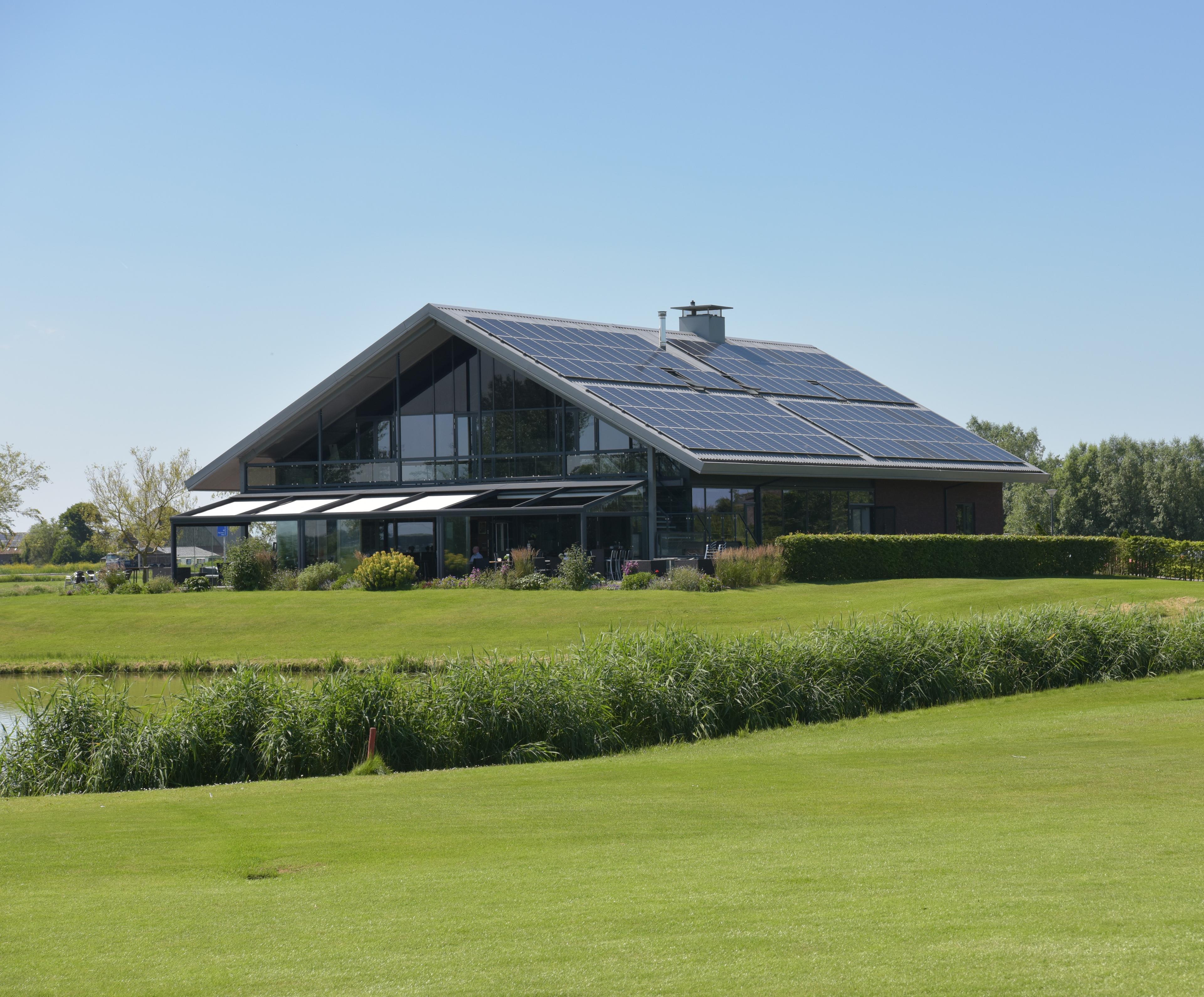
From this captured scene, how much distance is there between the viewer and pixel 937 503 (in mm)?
42219

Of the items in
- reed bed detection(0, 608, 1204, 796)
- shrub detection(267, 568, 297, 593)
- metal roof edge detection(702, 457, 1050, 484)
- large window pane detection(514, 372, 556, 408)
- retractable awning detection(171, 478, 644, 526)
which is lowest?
reed bed detection(0, 608, 1204, 796)

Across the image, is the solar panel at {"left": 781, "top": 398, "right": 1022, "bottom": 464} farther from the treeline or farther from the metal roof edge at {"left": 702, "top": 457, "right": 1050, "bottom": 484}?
the treeline

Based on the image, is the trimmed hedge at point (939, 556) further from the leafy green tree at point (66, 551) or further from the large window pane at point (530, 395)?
the leafy green tree at point (66, 551)

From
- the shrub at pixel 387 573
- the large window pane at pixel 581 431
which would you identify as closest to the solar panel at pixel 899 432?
the large window pane at pixel 581 431

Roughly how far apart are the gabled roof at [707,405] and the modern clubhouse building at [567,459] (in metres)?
0.09

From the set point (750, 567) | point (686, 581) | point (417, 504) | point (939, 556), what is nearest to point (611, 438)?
point (417, 504)

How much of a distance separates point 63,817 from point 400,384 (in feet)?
100

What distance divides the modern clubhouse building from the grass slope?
493 cm

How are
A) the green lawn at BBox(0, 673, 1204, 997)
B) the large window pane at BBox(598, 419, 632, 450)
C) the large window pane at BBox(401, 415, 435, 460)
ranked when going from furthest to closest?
1. the large window pane at BBox(401, 415, 435, 460)
2. the large window pane at BBox(598, 419, 632, 450)
3. the green lawn at BBox(0, 673, 1204, 997)

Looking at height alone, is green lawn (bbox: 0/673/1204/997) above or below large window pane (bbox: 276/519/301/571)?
below

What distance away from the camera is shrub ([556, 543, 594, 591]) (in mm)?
31781

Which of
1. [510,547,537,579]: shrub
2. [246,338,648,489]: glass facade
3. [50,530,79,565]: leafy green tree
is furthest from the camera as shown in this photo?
[50,530,79,565]: leafy green tree

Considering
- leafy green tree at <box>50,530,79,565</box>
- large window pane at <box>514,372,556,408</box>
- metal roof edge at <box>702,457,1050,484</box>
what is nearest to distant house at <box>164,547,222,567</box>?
large window pane at <box>514,372,556,408</box>

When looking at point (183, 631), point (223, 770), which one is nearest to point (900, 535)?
point (183, 631)
